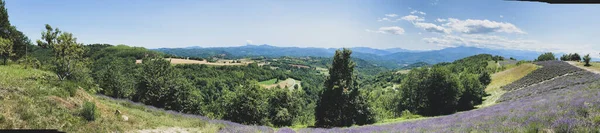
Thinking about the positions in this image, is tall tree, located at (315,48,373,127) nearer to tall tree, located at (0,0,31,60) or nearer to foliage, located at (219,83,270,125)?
foliage, located at (219,83,270,125)

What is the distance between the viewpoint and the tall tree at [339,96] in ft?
120

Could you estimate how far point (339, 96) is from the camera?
37281 millimetres

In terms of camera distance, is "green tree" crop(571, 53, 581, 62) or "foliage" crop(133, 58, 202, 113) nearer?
"foliage" crop(133, 58, 202, 113)

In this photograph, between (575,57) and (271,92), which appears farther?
(575,57)

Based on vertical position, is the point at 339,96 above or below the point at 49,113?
below

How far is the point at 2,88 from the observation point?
1327cm

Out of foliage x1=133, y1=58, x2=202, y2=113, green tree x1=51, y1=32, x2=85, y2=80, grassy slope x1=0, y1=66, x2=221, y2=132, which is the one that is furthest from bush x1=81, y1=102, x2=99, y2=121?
foliage x1=133, y1=58, x2=202, y2=113

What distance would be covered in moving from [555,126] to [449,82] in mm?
45449

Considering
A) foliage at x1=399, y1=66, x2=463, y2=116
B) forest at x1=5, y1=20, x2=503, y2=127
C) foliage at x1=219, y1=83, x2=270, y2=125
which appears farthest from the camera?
foliage at x1=399, y1=66, x2=463, y2=116

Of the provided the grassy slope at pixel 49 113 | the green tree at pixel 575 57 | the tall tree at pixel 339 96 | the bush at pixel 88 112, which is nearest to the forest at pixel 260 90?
the tall tree at pixel 339 96

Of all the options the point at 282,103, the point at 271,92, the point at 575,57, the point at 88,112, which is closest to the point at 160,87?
the point at 271,92

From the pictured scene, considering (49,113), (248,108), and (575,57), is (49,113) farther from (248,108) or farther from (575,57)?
(575,57)

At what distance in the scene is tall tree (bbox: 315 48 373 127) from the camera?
36562 millimetres

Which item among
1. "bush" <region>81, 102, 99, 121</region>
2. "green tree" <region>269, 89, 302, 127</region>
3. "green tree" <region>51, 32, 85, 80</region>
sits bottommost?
"green tree" <region>269, 89, 302, 127</region>
